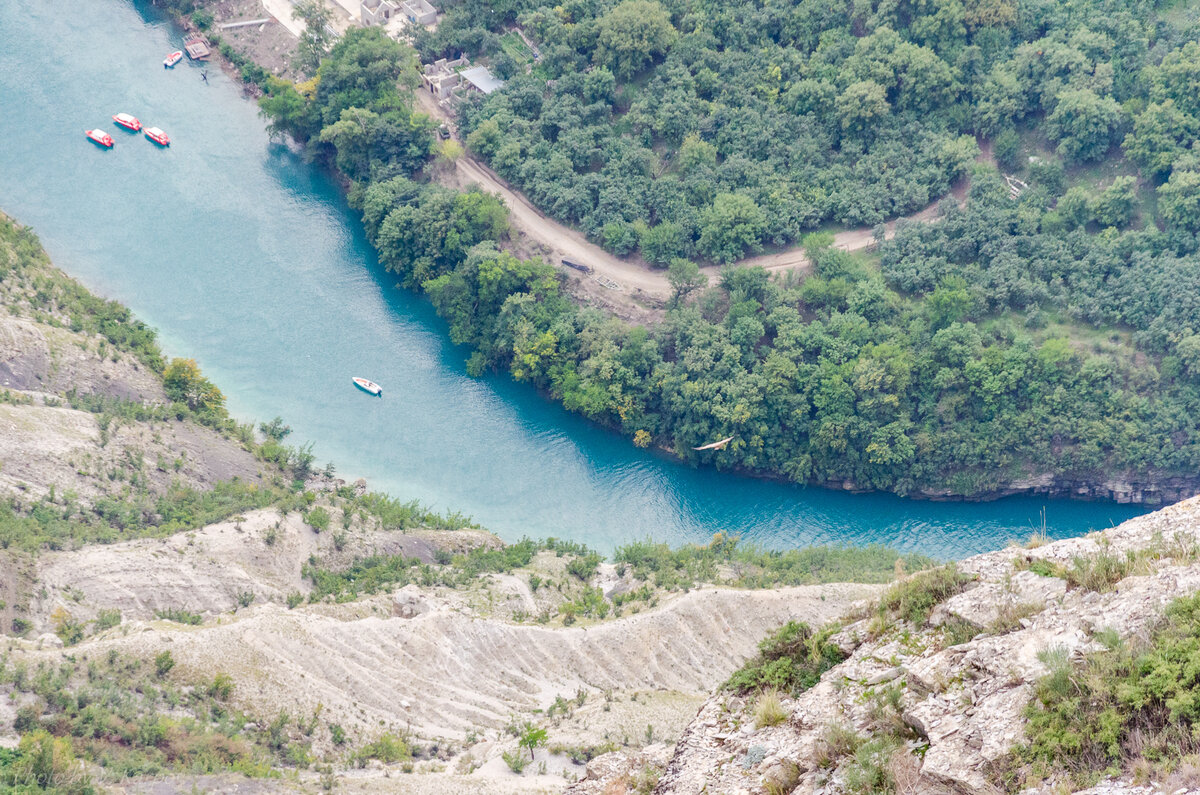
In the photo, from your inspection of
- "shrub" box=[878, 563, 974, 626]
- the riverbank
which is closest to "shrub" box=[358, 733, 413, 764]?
"shrub" box=[878, 563, 974, 626]

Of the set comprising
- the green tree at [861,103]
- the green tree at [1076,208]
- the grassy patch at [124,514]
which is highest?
the green tree at [861,103]

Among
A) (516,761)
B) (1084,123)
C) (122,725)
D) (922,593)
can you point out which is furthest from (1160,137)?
(122,725)

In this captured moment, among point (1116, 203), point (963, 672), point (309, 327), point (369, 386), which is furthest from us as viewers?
point (309, 327)

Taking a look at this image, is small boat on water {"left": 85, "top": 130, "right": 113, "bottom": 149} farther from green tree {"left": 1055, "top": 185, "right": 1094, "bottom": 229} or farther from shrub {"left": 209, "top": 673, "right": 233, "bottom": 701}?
green tree {"left": 1055, "top": 185, "right": 1094, "bottom": 229}

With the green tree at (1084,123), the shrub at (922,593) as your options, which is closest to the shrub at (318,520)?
the shrub at (922,593)

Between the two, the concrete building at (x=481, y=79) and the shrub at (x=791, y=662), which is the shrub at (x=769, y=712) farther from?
the concrete building at (x=481, y=79)

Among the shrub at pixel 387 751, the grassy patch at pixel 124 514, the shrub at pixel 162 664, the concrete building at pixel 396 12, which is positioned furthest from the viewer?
the concrete building at pixel 396 12

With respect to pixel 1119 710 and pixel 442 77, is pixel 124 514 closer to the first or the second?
pixel 442 77
